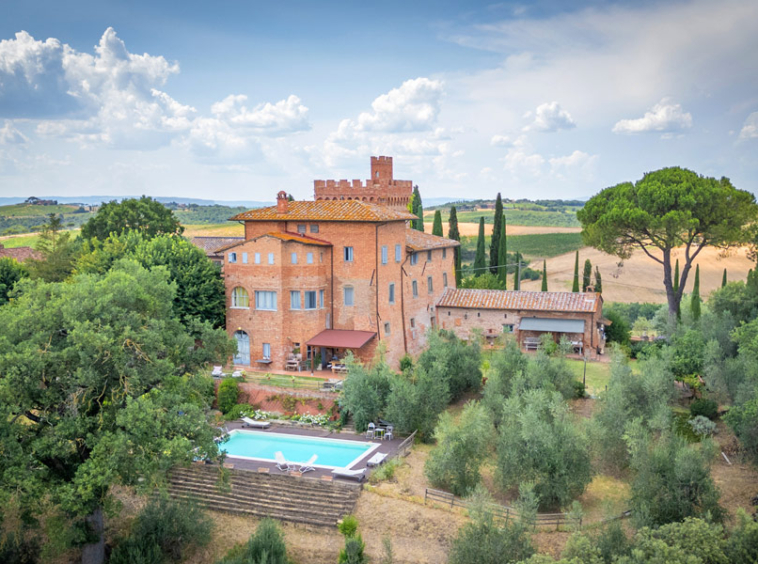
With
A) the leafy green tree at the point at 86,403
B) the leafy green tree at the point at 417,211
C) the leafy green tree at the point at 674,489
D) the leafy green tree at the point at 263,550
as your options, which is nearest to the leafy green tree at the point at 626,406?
the leafy green tree at the point at 674,489

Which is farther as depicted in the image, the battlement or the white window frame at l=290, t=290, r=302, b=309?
the battlement

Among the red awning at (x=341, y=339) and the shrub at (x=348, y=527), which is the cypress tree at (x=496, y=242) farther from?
the shrub at (x=348, y=527)

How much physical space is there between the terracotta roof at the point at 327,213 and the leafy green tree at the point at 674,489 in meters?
18.9

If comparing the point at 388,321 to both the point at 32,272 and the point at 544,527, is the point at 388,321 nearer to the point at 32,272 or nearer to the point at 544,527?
the point at 544,527

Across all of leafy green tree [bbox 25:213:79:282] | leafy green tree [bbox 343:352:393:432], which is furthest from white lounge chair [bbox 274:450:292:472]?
leafy green tree [bbox 25:213:79:282]

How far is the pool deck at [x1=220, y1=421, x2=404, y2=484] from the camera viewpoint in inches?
1011

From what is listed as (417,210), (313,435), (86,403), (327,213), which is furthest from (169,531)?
(417,210)

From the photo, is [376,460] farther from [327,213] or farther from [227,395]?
[327,213]

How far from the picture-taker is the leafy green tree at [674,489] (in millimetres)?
20812

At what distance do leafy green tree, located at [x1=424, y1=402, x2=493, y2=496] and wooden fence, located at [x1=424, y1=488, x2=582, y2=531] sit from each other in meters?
0.50

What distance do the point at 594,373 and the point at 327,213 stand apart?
17.4 m

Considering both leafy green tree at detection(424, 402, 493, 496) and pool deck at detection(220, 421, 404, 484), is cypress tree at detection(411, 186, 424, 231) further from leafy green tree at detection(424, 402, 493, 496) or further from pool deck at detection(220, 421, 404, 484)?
leafy green tree at detection(424, 402, 493, 496)

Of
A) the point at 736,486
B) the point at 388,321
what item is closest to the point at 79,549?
the point at 388,321

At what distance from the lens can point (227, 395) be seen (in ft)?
109
